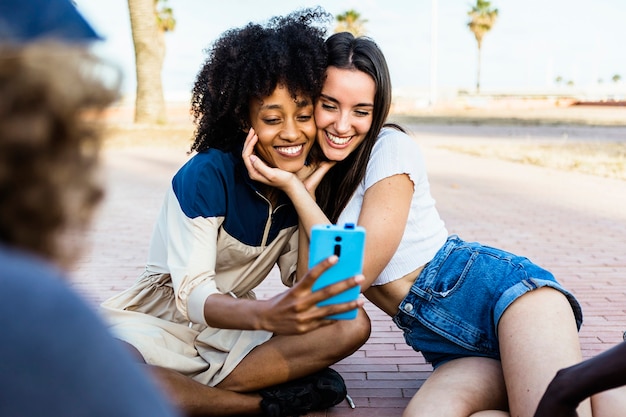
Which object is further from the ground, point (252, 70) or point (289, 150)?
point (252, 70)

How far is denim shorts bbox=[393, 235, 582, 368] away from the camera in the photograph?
3115mm

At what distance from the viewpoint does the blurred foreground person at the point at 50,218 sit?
35.5 inches

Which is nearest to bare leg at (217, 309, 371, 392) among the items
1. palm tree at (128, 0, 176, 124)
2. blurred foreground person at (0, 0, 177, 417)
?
blurred foreground person at (0, 0, 177, 417)

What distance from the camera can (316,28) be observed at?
11.0ft

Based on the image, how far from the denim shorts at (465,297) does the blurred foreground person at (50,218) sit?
214 cm

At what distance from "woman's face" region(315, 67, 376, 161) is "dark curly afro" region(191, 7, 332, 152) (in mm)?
60

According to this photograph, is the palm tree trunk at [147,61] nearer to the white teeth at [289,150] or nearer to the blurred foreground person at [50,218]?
the white teeth at [289,150]

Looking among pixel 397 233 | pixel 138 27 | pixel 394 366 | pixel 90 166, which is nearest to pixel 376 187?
pixel 397 233

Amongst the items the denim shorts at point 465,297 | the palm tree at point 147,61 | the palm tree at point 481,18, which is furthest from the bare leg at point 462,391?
the palm tree at point 481,18

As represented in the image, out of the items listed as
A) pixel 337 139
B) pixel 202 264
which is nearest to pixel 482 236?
pixel 337 139

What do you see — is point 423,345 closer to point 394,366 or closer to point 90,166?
point 394,366

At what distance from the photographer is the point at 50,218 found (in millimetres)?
1146

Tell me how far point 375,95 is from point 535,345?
1211 mm

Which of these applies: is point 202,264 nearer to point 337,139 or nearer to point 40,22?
point 337,139
